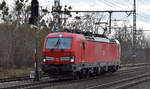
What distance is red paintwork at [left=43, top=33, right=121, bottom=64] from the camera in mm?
24812

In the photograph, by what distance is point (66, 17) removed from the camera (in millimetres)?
51062

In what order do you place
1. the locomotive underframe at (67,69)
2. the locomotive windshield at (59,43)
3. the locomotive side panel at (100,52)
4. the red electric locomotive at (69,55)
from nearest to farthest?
the locomotive underframe at (67,69)
the red electric locomotive at (69,55)
the locomotive windshield at (59,43)
the locomotive side panel at (100,52)

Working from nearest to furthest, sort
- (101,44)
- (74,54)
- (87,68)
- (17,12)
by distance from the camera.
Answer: (74,54), (87,68), (101,44), (17,12)

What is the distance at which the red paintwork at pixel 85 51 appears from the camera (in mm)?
24812

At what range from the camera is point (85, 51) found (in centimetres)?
2683

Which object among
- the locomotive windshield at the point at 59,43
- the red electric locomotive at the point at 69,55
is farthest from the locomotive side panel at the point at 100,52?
the locomotive windshield at the point at 59,43

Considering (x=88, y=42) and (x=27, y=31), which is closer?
(x=88, y=42)

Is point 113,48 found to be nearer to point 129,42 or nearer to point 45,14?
point 45,14

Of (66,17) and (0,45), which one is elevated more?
(66,17)

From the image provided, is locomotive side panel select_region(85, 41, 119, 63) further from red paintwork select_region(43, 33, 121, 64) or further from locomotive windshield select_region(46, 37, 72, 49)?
locomotive windshield select_region(46, 37, 72, 49)

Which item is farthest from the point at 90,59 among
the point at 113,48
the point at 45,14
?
the point at 45,14

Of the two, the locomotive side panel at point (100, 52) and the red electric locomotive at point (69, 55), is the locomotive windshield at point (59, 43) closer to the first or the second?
the red electric locomotive at point (69, 55)

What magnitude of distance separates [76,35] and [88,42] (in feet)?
6.65

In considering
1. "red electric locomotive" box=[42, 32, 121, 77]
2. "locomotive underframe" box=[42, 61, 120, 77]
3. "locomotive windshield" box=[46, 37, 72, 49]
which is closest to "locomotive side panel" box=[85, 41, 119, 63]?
"red electric locomotive" box=[42, 32, 121, 77]
